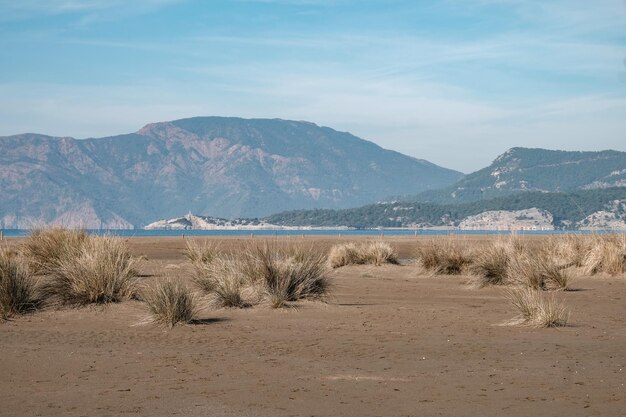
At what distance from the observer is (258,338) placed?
12.3 metres

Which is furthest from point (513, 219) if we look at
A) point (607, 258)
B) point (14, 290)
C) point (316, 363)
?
point (316, 363)

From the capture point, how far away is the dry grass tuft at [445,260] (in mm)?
24250

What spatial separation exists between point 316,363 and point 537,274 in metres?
9.92

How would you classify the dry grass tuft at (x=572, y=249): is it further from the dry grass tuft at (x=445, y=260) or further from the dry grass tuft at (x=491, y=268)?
the dry grass tuft at (x=491, y=268)

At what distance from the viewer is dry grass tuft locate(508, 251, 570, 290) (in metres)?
19.2

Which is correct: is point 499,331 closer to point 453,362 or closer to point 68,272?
point 453,362

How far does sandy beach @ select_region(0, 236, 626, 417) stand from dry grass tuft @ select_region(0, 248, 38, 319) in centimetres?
31

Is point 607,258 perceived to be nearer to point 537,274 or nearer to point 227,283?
point 537,274

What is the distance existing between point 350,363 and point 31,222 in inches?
614

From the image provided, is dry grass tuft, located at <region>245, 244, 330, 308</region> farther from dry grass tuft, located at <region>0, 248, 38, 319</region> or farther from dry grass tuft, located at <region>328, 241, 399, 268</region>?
dry grass tuft, located at <region>328, 241, 399, 268</region>

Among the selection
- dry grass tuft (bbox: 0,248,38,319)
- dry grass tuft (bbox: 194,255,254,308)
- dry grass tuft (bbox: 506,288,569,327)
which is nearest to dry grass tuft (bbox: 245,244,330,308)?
dry grass tuft (bbox: 194,255,254,308)

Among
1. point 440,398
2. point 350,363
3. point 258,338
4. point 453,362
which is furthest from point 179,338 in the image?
point 440,398

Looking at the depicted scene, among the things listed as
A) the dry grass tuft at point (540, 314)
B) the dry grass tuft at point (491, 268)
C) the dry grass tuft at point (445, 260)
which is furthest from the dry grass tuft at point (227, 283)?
the dry grass tuft at point (445, 260)

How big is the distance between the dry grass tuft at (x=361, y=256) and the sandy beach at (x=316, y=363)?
12.1m
